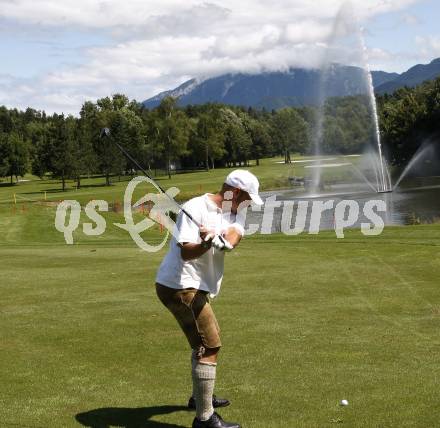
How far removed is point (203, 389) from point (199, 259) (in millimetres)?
1465

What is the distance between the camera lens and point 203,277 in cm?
770

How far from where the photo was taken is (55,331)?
12.4 metres

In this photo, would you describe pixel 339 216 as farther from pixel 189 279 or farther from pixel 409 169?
pixel 409 169

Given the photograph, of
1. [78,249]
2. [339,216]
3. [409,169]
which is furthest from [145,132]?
[78,249]

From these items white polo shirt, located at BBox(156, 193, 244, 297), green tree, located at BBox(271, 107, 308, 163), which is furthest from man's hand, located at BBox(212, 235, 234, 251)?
green tree, located at BBox(271, 107, 308, 163)

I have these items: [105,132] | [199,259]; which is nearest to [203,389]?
[199,259]

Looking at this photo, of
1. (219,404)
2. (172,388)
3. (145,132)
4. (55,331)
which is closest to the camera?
(219,404)

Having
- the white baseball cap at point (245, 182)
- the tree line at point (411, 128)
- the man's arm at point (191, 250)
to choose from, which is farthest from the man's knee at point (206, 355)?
the tree line at point (411, 128)

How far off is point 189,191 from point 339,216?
35693mm

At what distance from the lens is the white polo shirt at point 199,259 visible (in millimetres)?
7480

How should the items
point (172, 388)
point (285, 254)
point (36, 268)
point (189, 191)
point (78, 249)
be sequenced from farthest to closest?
point (189, 191) < point (78, 249) < point (285, 254) < point (36, 268) < point (172, 388)

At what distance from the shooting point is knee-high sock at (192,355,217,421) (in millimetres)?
7445

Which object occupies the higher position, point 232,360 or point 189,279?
point 189,279

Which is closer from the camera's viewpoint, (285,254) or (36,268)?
(36,268)
